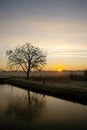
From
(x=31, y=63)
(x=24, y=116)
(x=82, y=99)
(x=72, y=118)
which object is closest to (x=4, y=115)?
(x=24, y=116)

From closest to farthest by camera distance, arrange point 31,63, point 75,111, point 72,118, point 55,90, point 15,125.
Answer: point 15,125
point 72,118
point 75,111
point 55,90
point 31,63

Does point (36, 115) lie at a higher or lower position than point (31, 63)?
lower

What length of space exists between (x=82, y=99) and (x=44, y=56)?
47.0 meters

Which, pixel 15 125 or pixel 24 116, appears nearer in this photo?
pixel 15 125

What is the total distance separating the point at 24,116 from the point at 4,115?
1808 millimetres

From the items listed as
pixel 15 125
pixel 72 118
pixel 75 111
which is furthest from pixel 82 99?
pixel 15 125

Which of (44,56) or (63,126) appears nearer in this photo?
(63,126)

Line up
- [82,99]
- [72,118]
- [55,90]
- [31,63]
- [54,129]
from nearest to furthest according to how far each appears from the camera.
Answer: [54,129] < [72,118] < [82,99] < [55,90] < [31,63]

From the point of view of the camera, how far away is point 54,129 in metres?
15.4

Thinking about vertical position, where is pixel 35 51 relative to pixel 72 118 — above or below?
above

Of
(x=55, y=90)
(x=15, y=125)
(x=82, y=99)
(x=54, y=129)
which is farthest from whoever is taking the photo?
(x=55, y=90)

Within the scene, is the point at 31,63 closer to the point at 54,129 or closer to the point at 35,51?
the point at 35,51

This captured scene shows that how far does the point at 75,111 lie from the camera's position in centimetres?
2178

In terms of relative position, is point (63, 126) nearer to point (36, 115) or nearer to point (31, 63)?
point (36, 115)
